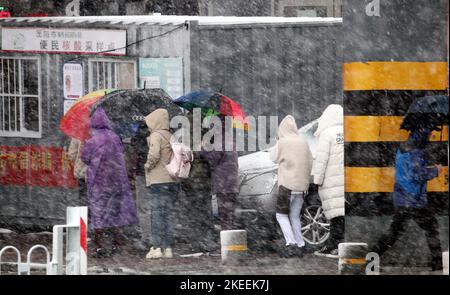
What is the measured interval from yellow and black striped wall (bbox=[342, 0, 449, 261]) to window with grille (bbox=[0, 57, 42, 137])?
20.5 ft

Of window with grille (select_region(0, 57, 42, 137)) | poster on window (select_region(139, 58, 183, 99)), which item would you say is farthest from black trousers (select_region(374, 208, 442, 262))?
window with grille (select_region(0, 57, 42, 137))

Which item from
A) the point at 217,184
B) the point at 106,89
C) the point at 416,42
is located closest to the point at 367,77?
the point at 416,42

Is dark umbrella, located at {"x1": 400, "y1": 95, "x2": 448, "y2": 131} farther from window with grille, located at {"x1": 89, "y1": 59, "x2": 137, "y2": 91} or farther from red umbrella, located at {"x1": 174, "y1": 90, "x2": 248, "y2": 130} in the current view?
window with grille, located at {"x1": 89, "y1": 59, "x2": 137, "y2": 91}

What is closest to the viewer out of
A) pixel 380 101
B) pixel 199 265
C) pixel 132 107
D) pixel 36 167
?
pixel 380 101

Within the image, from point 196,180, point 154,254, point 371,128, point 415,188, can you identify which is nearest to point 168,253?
point 154,254

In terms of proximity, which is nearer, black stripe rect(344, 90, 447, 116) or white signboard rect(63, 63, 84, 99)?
black stripe rect(344, 90, 447, 116)

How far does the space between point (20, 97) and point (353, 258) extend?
271 inches

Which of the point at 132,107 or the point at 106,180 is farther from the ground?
the point at 132,107

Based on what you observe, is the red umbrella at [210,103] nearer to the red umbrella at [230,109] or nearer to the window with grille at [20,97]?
the red umbrella at [230,109]

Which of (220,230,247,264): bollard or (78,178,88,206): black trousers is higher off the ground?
(78,178,88,206): black trousers

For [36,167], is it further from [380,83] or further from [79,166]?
[380,83]

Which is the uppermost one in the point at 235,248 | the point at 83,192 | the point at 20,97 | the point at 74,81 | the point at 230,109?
the point at 74,81

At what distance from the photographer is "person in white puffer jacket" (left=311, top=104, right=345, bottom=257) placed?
51.3 ft

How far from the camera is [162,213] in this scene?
15906 mm
